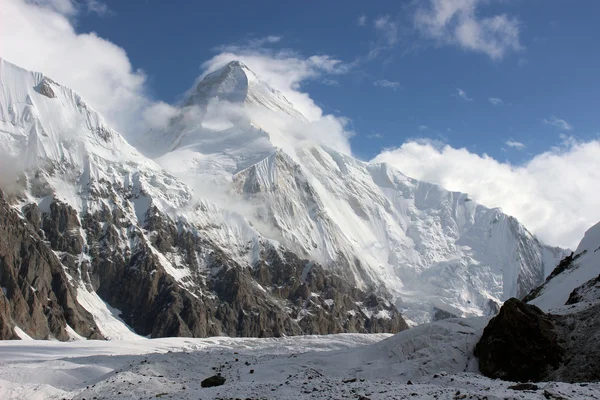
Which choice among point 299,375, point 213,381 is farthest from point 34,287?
point 299,375

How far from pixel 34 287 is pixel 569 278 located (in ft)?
501

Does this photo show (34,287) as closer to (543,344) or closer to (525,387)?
(543,344)

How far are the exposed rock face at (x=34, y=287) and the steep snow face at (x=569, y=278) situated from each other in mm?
129373

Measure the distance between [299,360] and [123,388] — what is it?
1489 cm

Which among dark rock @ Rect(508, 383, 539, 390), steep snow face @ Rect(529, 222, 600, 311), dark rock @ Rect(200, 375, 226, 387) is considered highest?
steep snow face @ Rect(529, 222, 600, 311)

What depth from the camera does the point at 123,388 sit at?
37.1 meters

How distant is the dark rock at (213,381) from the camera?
129 ft

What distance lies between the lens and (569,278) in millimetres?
57094

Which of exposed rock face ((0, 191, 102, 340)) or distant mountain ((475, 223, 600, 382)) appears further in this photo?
exposed rock face ((0, 191, 102, 340))

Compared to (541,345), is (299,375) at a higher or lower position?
lower

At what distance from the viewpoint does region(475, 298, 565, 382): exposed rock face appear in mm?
35531

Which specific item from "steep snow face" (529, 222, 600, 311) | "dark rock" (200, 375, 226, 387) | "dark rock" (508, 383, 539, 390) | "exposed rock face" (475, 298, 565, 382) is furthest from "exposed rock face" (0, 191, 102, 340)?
"dark rock" (508, 383, 539, 390)

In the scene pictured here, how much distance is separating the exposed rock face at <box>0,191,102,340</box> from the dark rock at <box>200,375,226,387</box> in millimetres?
124018

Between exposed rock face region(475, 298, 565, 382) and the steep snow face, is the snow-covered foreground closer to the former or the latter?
exposed rock face region(475, 298, 565, 382)
